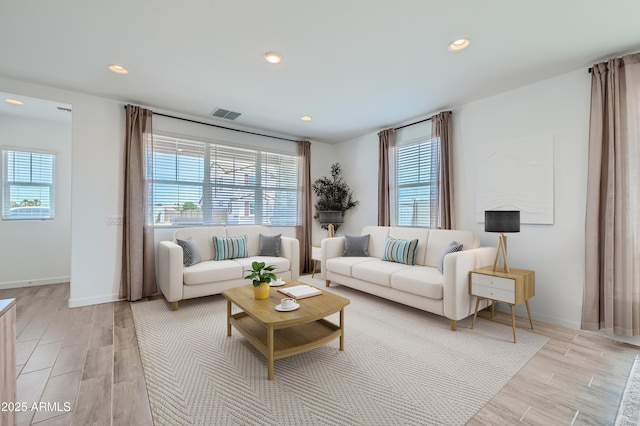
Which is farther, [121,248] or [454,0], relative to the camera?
[121,248]

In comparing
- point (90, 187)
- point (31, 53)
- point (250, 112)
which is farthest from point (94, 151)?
point (250, 112)

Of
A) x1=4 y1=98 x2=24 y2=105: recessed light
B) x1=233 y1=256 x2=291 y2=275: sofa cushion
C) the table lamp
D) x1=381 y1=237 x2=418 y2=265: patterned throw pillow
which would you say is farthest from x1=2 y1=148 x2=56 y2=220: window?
the table lamp

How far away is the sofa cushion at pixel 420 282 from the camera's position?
2.86 meters

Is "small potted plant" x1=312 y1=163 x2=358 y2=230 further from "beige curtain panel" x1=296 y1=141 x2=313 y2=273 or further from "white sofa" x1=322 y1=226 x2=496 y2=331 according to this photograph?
"white sofa" x1=322 y1=226 x2=496 y2=331

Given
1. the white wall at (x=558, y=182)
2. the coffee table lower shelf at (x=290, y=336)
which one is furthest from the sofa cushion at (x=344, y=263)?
the white wall at (x=558, y=182)

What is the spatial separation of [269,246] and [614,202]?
3.90 metres

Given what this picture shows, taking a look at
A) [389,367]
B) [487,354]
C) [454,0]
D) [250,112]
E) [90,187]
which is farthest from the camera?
[250,112]

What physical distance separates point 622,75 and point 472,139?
137cm

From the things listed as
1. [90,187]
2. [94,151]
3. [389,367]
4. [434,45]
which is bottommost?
[389,367]

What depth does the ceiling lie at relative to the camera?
199cm

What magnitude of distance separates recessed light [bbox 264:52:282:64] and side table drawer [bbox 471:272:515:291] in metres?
2.81

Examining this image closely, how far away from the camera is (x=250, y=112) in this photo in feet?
13.4

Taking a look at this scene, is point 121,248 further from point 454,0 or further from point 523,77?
point 523,77

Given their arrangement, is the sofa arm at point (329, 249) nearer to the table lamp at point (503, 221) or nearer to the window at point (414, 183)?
the window at point (414, 183)
